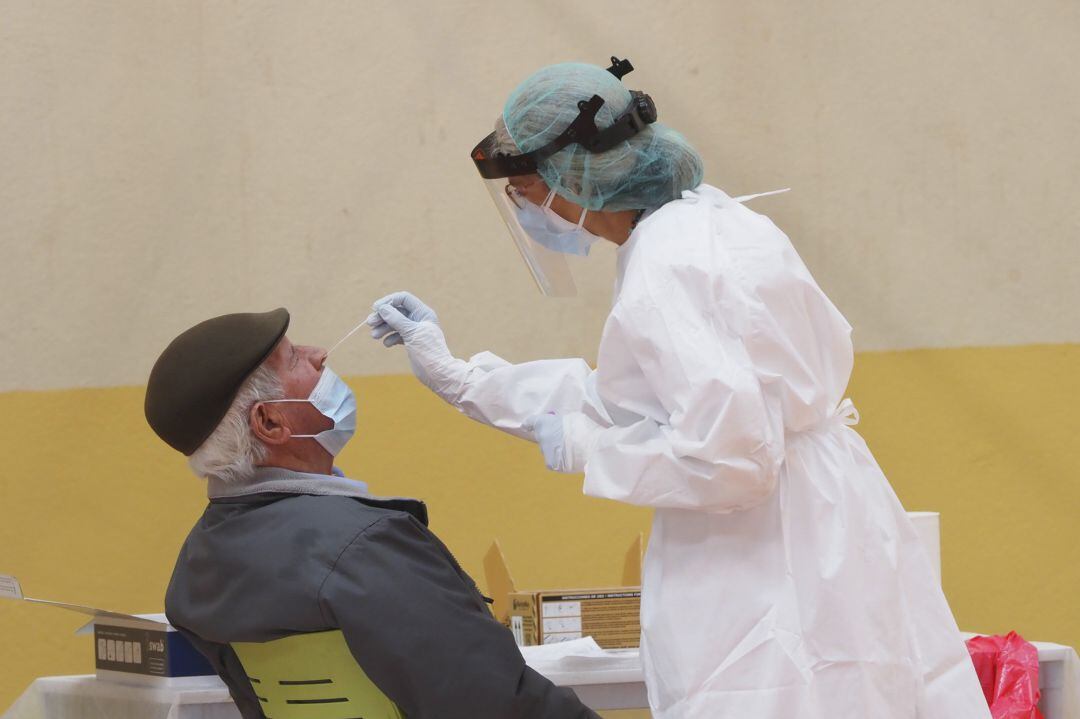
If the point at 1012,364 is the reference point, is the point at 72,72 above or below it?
above

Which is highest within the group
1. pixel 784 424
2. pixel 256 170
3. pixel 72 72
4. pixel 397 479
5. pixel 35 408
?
pixel 72 72

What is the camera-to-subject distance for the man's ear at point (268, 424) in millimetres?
1652

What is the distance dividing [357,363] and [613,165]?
5.78 ft

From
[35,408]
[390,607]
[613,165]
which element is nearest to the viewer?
[390,607]

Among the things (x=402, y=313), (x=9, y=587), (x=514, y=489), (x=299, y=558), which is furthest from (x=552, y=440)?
(x=514, y=489)

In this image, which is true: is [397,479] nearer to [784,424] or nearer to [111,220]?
[111,220]

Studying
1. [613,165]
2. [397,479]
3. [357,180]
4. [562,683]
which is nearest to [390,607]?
[562,683]

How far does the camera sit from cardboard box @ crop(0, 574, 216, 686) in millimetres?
1862

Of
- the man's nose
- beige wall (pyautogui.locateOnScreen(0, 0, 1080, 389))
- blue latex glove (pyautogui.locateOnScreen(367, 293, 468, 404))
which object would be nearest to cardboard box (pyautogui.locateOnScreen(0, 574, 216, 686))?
the man's nose

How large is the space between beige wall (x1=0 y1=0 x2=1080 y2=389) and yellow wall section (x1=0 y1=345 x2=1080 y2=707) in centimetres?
12

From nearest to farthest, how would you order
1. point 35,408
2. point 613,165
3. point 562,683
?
point 613,165 < point 562,683 < point 35,408

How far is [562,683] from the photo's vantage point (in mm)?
1881

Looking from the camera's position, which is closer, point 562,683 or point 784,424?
point 784,424

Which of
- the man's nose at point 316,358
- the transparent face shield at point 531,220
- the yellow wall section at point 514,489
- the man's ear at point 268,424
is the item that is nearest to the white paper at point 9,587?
the man's ear at point 268,424
